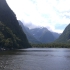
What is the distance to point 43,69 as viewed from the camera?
51625mm

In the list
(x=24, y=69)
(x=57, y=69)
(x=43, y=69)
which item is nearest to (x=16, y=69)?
(x=24, y=69)

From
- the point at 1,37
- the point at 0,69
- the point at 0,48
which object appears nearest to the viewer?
the point at 0,69

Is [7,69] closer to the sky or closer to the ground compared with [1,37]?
closer to the ground

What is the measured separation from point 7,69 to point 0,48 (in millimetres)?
119227

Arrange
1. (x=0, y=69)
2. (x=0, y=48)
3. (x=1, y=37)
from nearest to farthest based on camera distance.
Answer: (x=0, y=69) → (x=0, y=48) → (x=1, y=37)

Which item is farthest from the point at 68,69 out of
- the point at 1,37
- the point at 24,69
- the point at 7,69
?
the point at 1,37

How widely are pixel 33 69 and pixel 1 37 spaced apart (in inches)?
5164

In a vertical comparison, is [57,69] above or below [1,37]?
below

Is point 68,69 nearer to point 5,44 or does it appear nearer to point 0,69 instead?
point 0,69

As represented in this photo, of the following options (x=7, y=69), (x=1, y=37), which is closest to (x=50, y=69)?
(x=7, y=69)

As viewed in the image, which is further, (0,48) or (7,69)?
(0,48)

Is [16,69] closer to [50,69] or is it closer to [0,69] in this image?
[0,69]

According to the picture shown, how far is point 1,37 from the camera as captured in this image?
587ft

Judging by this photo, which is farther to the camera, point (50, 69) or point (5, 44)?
point (5, 44)
